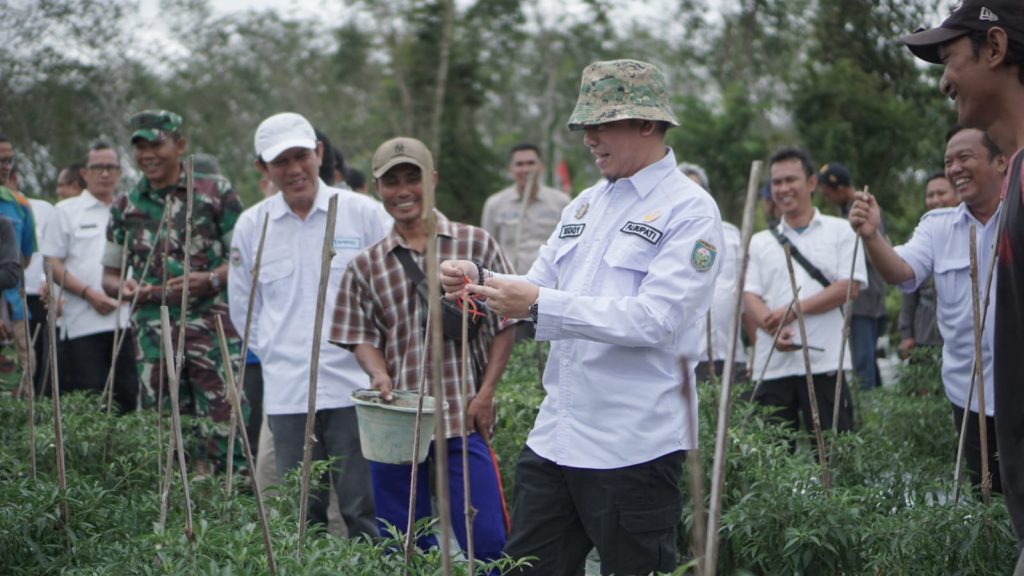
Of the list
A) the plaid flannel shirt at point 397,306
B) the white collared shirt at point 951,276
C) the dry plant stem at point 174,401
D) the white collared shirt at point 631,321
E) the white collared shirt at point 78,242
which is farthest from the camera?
the white collared shirt at point 78,242

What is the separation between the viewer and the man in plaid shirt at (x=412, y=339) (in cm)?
399

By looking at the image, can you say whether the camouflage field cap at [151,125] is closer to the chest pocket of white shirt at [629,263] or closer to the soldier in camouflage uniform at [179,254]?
the soldier in camouflage uniform at [179,254]

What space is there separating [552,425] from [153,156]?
2966mm

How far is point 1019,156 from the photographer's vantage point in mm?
2000

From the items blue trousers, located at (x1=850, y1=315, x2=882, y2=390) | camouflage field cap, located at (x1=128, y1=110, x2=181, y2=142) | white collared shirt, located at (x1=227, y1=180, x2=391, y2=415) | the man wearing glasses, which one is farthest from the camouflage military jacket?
blue trousers, located at (x1=850, y1=315, x2=882, y2=390)

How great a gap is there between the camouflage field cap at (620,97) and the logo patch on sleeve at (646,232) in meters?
0.28

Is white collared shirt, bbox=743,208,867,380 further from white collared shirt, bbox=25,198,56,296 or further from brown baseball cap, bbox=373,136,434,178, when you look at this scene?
white collared shirt, bbox=25,198,56,296

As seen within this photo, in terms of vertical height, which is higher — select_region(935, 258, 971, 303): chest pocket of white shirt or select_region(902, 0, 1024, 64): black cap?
select_region(902, 0, 1024, 64): black cap

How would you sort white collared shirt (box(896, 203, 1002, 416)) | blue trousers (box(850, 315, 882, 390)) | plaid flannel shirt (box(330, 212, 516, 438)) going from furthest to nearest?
1. blue trousers (box(850, 315, 882, 390))
2. white collared shirt (box(896, 203, 1002, 416))
3. plaid flannel shirt (box(330, 212, 516, 438))

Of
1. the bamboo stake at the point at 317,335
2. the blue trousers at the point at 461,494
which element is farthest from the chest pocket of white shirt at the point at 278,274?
the bamboo stake at the point at 317,335

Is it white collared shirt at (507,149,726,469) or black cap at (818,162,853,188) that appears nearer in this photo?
white collared shirt at (507,149,726,469)

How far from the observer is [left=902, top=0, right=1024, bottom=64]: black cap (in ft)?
7.25

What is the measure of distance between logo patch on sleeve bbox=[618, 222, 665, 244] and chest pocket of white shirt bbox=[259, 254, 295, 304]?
210 cm

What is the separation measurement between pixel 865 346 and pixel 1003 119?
5.99m
